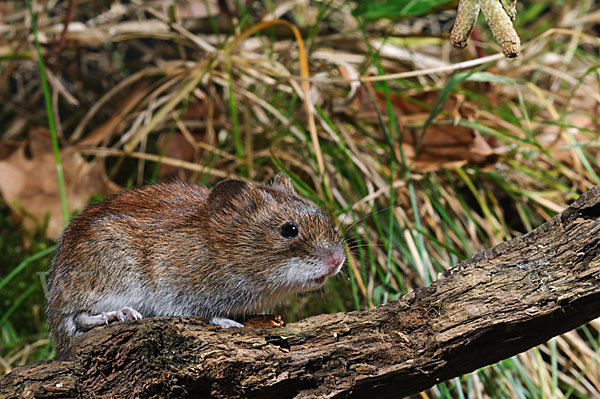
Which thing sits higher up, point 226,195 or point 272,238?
point 226,195

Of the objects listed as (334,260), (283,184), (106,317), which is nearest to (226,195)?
(283,184)

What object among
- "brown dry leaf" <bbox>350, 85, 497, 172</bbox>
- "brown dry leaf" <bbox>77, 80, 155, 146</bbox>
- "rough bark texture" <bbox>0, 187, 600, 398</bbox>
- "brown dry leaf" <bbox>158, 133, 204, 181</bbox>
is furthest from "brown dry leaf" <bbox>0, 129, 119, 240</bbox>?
"rough bark texture" <bbox>0, 187, 600, 398</bbox>

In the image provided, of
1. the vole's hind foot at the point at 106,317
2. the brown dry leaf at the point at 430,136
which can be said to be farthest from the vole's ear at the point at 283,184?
the brown dry leaf at the point at 430,136

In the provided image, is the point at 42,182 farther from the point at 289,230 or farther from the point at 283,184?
the point at 289,230

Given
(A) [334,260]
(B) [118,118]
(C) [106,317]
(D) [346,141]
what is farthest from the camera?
(B) [118,118]

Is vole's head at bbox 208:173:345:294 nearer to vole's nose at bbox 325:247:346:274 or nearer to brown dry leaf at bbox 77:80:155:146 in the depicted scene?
Result: vole's nose at bbox 325:247:346:274

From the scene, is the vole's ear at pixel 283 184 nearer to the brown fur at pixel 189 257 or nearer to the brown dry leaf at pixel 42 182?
the brown fur at pixel 189 257

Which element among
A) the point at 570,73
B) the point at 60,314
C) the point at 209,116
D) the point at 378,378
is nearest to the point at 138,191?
the point at 60,314

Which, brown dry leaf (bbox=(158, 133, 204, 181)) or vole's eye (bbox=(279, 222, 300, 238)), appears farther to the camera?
brown dry leaf (bbox=(158, 133, 204, 181))
